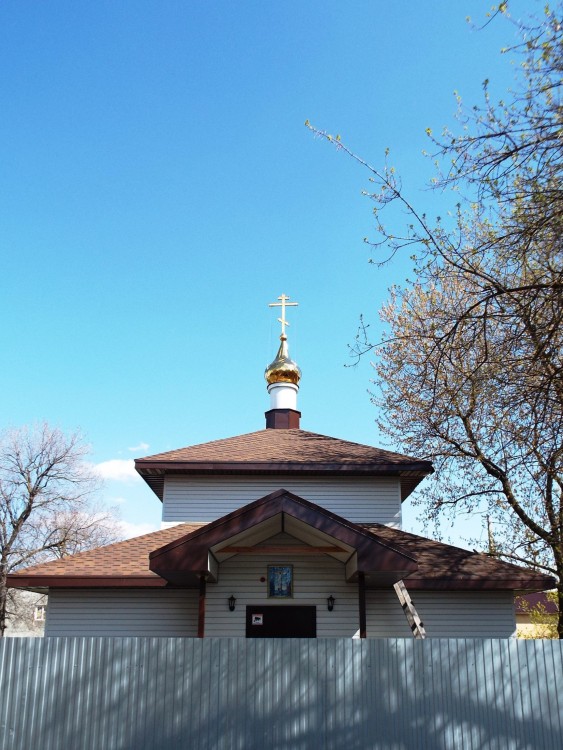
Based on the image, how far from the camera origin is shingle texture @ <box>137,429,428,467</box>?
1427 cm

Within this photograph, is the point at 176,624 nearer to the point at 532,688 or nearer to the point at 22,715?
the point at 22,715

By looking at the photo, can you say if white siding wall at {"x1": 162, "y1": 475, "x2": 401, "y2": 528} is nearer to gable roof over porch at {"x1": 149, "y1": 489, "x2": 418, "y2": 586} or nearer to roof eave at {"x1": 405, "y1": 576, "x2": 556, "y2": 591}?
roof eave at {"x1": 405, "y1": 576, "x2": 556, "y2": 591}

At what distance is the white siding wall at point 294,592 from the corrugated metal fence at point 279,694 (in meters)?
4.41

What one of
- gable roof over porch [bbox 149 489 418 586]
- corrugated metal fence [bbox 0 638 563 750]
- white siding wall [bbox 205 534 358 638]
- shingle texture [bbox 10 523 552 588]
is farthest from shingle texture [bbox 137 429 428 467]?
corrugated metal fence [bbox 0 638 563 750]

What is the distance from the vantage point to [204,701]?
7914 millimetres

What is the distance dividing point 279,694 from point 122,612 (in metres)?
5.45

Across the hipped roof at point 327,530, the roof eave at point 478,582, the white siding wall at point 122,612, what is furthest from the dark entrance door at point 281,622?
the roof eave at point 478,582

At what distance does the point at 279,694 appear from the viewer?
791 cm

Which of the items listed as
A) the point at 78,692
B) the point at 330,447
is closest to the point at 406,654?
the point at 78,692

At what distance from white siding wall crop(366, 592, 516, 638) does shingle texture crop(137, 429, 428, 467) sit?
2.62 metres

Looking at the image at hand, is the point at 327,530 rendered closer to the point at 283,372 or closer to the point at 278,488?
the point at 278,488

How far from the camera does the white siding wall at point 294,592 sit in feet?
40.4

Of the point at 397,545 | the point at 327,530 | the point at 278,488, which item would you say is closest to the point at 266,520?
the point at 327,530

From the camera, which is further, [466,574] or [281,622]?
[281,622]
